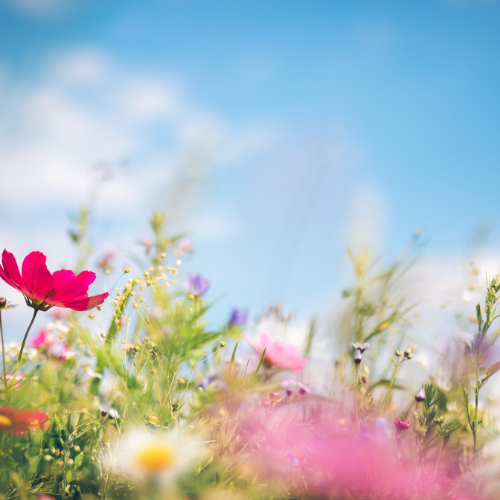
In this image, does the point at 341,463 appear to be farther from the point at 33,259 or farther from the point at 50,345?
the point at 50,345

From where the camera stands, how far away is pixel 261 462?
1.57 ft

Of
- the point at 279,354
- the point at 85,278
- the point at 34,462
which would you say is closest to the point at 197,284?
the point at 279,354

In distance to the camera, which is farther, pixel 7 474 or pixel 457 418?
pixel 457 418

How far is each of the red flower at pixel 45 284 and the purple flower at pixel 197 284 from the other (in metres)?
0.35

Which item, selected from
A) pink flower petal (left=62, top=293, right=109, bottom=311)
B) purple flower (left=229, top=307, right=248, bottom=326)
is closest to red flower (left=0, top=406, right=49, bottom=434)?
pink flower petal (left=62, top=293, right=109, bottom=311)

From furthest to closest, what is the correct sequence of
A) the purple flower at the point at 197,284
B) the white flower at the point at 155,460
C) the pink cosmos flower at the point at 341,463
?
the purple flower at the point at 197,284
the pink cosmos flower at the point at 341,463
the white flower at the point at 155,460

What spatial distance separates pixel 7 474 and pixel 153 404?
19 centimetres

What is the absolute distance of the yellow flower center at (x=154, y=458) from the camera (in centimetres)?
30

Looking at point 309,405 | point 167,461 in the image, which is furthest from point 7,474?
point 309,405

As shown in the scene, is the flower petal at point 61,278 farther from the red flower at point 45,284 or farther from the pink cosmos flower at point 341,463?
the pink cosmos flower at point 341,463

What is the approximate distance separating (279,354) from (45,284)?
0.44m

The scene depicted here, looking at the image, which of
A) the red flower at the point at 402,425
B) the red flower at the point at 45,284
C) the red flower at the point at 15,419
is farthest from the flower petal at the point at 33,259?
the red flower at the point at 402,425

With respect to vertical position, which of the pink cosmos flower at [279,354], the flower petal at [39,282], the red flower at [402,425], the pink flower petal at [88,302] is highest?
the flower petal at [39,282]

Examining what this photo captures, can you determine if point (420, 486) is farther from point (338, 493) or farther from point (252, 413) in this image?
point (252, 413)
